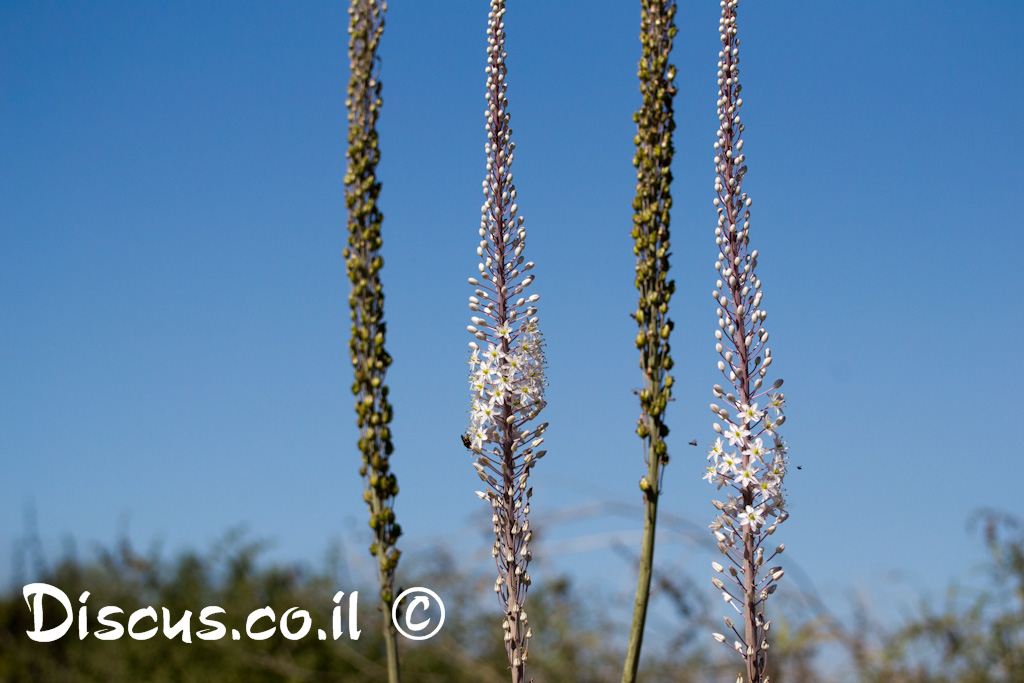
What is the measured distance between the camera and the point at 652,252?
3.04 meters

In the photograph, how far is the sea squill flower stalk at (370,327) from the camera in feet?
9.55

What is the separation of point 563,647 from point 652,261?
7057mm

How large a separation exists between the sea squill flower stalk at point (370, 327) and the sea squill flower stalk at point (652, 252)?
0.81 m

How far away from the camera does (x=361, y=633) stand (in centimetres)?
1123

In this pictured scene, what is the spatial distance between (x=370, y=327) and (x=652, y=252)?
978 mm

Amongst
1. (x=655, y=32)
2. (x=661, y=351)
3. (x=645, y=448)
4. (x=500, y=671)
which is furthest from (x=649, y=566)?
(x=500, y=671)

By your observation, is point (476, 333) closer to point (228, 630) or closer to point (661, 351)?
point (661, 351)

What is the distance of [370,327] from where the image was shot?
301 cm

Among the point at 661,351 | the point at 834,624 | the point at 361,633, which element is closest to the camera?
the point at 661,351

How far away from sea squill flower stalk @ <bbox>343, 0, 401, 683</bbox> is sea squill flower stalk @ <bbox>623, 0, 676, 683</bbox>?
81cm

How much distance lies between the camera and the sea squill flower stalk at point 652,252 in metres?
2.80

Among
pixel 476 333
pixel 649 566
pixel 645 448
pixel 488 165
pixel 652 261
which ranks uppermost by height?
pixel 488 165

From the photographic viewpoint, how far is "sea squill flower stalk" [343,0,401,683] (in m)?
2.91

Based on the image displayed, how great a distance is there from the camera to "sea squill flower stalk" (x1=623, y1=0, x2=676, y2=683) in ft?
9.18
